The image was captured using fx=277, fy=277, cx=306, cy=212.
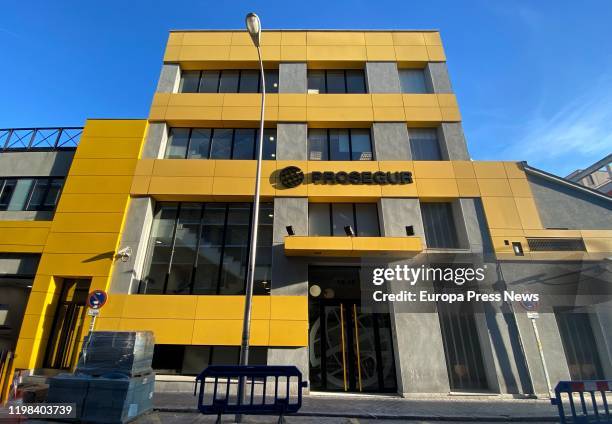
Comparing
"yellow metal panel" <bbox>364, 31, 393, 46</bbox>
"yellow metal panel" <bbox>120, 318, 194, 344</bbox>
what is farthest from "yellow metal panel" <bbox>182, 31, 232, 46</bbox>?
"yellow metal panel" <bbox>120, 318, 194, 344</bbox>

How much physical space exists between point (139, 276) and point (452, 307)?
13.3m

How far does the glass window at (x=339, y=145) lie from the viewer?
14.3m

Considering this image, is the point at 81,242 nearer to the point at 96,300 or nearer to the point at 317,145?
the point at 96,300

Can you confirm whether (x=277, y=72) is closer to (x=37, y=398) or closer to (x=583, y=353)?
(x=37, y=398)

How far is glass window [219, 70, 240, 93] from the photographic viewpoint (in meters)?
16.0

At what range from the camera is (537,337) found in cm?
1031

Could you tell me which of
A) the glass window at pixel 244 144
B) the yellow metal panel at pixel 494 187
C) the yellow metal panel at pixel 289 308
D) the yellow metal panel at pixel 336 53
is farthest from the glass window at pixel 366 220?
the yellow metal panel at pixel 336 53

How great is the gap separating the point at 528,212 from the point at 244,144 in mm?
13964

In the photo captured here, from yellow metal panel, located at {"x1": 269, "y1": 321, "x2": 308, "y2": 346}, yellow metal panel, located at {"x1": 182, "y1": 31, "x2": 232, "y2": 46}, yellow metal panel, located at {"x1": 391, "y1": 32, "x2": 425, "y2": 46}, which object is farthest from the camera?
yellow metal panel, located at {"x1": 391, "y1": 32, "x2": 425, "y2": 46}

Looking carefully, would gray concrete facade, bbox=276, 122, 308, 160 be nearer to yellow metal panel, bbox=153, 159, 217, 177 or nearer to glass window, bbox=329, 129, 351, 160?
glass window, bbox=329, 129, 351, 160

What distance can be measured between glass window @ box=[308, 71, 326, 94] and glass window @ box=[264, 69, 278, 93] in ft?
6.41

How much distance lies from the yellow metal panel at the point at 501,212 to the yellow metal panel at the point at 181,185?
42.3ft
